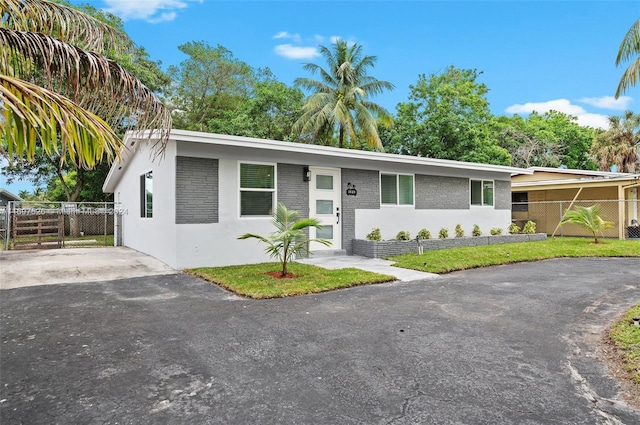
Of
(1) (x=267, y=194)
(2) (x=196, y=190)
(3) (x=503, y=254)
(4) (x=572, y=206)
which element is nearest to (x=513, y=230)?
(3) (x=503, y=254)

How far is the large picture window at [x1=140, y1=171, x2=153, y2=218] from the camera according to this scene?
34.0 feet

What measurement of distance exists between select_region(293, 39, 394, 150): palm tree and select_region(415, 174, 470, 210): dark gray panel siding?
7.39 metres

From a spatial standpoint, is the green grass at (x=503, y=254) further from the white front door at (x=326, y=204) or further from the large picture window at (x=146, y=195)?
the large picture window at (x=146, y=195)

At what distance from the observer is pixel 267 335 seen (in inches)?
163

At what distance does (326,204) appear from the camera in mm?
10680

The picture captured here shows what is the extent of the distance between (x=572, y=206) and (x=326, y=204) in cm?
1333

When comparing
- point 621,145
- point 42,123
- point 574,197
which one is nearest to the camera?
point 42,123

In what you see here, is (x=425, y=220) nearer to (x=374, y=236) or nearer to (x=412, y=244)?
(x=412, y=244)

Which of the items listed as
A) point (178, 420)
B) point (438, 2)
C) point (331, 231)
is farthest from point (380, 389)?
point (438, 2)

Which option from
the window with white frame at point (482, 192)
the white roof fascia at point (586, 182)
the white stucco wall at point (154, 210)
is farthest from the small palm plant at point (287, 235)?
the white roof fascia at point (586, 182)

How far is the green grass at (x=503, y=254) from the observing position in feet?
29.1

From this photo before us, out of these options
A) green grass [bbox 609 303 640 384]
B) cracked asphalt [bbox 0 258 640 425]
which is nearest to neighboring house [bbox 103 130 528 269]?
cracked asphalt [bbox 0 258 640 425]

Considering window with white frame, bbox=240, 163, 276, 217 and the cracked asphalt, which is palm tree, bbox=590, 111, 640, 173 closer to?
the cracked asphalt

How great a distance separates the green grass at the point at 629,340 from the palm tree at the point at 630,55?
891 cm
